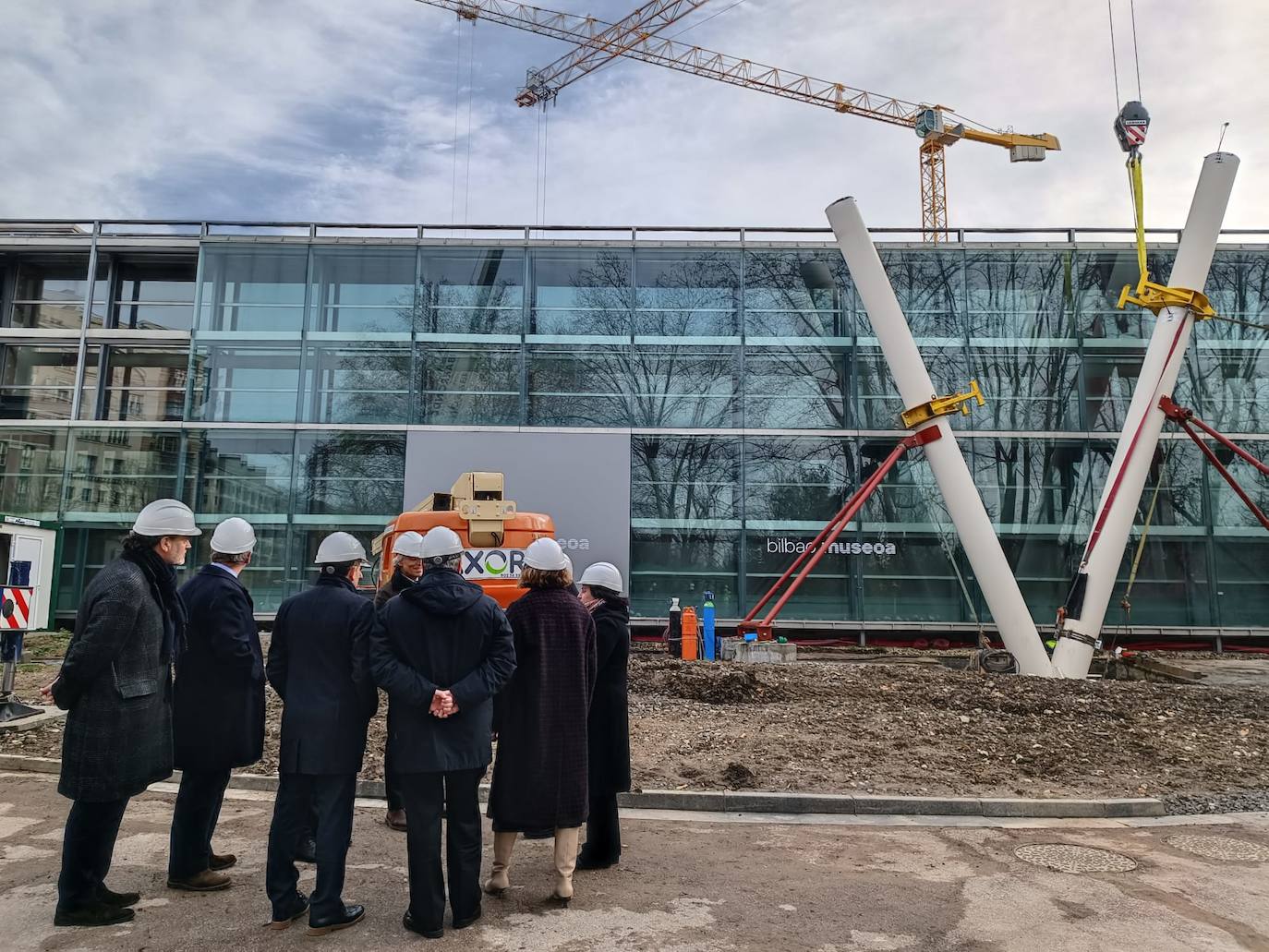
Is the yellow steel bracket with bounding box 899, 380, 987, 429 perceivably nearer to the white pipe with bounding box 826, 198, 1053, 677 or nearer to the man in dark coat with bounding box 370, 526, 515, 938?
the white pipe with bounding box 826, 198, 1053, 677

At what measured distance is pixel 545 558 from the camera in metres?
5.36

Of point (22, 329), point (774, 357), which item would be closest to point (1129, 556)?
point (774, 357)

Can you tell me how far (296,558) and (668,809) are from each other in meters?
16.1

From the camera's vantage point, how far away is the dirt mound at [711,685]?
39.1 feet

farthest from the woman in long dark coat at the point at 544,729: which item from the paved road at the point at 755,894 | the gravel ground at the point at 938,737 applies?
the gravel ground at the point at 938,737

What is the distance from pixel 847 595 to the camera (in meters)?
21.2

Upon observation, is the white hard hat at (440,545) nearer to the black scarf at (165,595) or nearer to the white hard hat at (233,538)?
the white hard hat at (233,538)

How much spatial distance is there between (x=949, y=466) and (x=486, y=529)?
758cm

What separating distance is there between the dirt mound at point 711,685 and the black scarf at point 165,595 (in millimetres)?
7891

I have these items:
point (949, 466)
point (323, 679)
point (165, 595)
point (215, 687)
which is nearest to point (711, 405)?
point (949, 466)

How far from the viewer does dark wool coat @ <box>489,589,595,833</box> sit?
5027 millimetres

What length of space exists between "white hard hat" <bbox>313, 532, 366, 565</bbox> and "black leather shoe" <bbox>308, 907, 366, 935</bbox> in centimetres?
174

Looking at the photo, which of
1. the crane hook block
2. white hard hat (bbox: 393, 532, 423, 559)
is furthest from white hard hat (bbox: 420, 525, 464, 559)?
the crane hook block

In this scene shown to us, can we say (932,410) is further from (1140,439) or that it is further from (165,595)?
(165,595)
